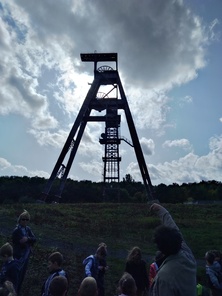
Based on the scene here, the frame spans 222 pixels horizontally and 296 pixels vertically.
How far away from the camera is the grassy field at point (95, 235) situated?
9.52 metres

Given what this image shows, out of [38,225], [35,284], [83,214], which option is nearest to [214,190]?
[83,214]

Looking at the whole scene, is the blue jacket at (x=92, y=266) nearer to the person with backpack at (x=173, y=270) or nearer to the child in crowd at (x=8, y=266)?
the child in crowd at (x=8, y=266)

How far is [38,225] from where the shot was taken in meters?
15.2

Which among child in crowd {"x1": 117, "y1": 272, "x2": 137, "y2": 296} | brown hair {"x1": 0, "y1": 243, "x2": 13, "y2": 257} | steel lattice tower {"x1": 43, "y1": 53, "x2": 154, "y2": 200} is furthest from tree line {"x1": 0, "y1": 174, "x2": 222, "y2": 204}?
child in crowd {"x1": 117, "y1": 272, "x2": 137, "y2": 296}

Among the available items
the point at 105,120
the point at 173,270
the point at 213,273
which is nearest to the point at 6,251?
the point at 173,270

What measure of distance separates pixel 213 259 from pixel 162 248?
423 centimetres

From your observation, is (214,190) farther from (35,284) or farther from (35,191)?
(35,284)

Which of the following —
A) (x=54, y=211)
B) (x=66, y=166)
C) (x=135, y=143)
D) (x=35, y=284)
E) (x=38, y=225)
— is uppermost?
(x=135, y=143)

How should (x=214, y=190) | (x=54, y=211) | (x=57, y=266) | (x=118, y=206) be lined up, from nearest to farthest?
(x=57, y=266) < (x=54, y=211) < (x=118, y=206) < (x=214, y=190)

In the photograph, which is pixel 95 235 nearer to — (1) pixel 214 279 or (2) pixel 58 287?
(1) pixel 214 279

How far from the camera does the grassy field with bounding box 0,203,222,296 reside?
31.2 ft

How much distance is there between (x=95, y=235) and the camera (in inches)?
582

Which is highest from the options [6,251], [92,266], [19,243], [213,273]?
[19,243]

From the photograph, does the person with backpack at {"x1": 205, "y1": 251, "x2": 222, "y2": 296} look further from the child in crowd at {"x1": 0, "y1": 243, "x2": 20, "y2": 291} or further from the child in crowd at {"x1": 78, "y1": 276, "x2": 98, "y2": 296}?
the child in crowd at {"x1": 0, "y1": 243, "x2": 20, "y2": 291}
